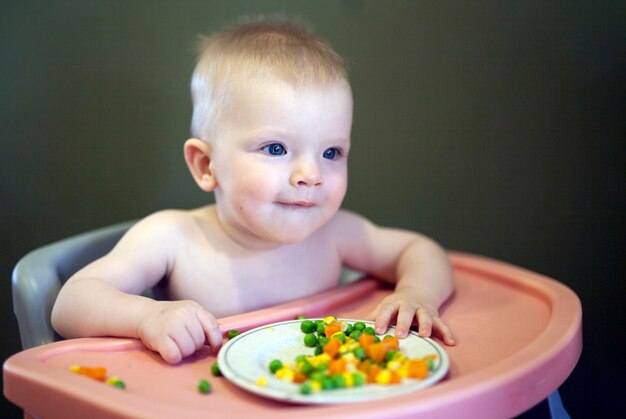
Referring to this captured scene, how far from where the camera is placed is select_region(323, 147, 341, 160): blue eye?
80 cm

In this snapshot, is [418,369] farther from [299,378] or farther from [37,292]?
[37,292]

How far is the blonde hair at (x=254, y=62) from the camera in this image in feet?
2.53

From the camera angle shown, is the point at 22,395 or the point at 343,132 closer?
the point at 22,395

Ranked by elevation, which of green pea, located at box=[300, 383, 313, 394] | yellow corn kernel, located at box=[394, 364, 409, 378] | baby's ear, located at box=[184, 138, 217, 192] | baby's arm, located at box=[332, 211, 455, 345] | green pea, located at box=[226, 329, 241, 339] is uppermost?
baby's ear, located at box=[184, 138, 217, 192]

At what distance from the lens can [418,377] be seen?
553mm

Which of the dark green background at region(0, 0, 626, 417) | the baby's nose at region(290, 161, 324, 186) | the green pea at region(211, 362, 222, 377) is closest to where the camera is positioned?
the green pea at region(211, 362, 222, 377)

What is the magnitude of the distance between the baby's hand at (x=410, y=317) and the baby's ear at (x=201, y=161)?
0.91 feet

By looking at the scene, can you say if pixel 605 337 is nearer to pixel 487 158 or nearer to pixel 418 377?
pixel 487 158

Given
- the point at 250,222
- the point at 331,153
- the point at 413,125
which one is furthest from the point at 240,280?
the point at 413,125

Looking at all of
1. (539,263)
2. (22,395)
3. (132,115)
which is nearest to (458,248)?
(539,263)

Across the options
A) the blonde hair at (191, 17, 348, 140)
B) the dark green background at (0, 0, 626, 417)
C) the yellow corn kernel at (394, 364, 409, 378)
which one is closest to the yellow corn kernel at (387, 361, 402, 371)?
the yellow corn kernel at (394, 364, 409, 378)

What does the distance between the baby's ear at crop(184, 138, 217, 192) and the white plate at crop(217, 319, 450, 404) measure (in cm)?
23

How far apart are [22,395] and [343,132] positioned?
0.46 m

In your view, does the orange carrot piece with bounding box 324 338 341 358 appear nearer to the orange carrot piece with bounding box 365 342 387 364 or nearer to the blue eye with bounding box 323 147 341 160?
the orange carrot piece with bounding box 365 342 387 364
